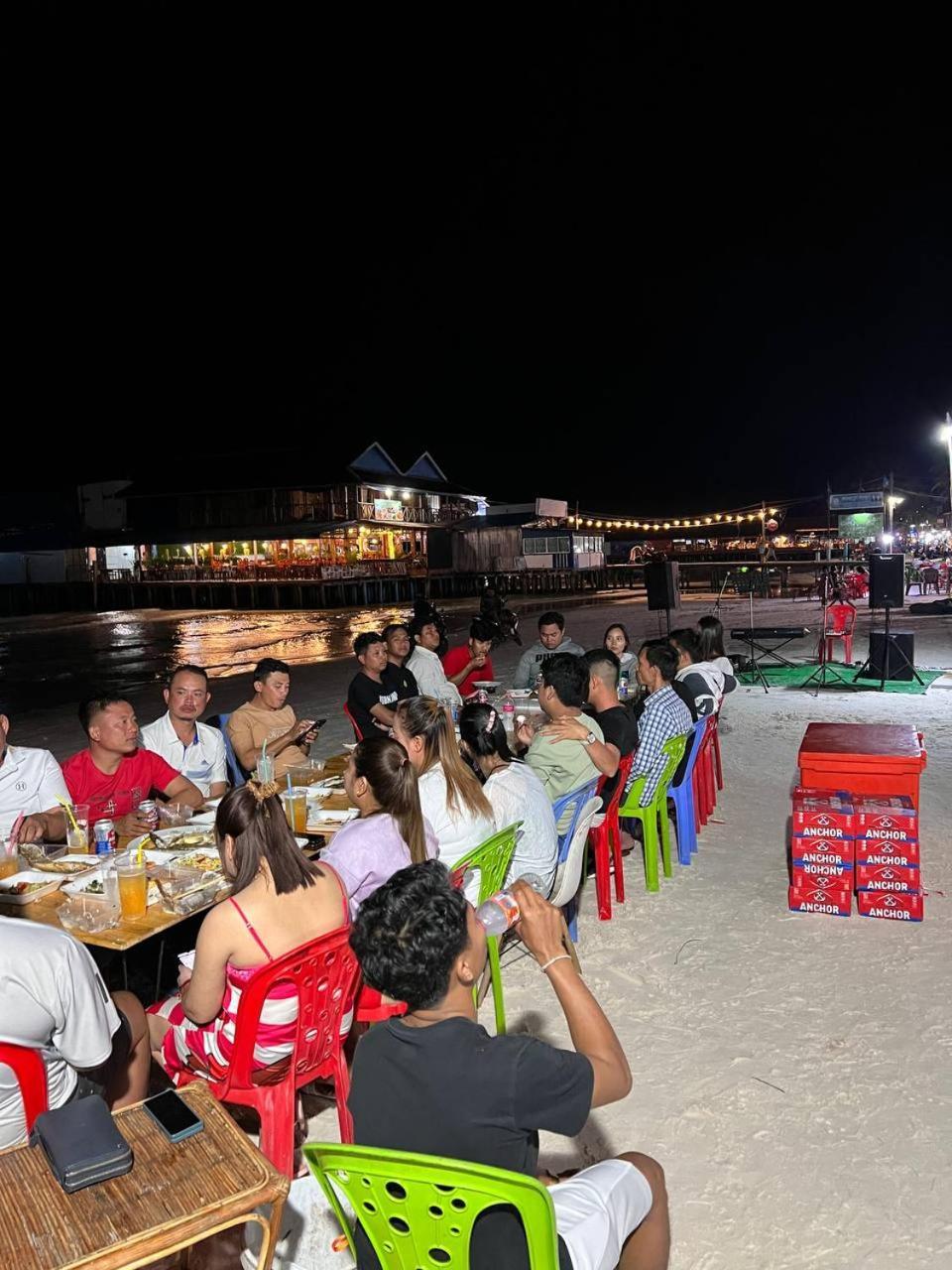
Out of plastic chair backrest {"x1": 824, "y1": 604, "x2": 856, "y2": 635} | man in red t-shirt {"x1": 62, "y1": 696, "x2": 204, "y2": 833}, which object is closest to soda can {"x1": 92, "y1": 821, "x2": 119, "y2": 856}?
man in red t-shirt {"x1": 62, "y1": 696, "x2": 204, "y2": 833}

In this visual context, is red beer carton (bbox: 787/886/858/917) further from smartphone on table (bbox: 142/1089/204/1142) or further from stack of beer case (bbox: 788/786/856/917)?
smartphone on table (bbox: 142/1089/204/1142)

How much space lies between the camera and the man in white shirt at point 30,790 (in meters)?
4.36

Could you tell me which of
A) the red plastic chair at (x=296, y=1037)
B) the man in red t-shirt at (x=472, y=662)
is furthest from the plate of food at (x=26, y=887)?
the man in red t-shirt at (x=472, y=662)

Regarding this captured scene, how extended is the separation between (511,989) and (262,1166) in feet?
8.69

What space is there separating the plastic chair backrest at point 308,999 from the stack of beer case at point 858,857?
3004 millimetres

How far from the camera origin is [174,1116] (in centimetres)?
188

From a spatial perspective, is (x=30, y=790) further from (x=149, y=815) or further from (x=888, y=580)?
(x=888, y=580)

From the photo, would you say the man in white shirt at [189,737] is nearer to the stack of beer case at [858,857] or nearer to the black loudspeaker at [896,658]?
the stack of beer case at [858,857]

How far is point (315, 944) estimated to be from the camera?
102 inches

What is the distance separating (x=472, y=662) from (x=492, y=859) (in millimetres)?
5157

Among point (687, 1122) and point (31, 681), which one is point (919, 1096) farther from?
point (31, 681)

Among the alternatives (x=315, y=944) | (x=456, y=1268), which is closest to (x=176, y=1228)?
(x=456, y=1268)

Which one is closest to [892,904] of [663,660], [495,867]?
[663,660]

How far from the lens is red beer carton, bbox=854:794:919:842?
4.61 metres
